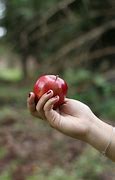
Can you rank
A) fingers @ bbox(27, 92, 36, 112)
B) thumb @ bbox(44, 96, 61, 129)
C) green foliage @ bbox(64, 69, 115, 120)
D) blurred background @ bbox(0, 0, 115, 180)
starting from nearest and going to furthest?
thumb @ bbox(44, 96, 61, 129) < fingers @ bbox(27, 92, 36, 112) < blurred background @ bbox(0, 0, 115, 180) < green foliage @ bbox(64, 69, 115, 120)

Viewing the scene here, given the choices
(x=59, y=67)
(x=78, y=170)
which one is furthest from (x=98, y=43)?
(x=78, y=170)

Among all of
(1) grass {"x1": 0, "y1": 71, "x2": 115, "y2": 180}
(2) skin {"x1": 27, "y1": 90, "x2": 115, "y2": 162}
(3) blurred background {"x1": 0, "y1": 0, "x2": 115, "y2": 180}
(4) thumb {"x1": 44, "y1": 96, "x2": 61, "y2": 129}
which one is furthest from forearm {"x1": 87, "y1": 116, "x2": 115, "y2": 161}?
(3) blurred background {"x1": 0, "y1": 0, "x2": 115, "y2": 180}

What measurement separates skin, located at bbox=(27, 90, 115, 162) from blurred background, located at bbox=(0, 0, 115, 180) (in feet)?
11.7

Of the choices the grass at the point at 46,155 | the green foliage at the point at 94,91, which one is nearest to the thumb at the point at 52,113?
the grass at the point at 46,155

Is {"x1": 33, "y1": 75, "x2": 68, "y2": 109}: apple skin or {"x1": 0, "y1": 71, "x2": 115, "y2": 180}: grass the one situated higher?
{"x1": 33, "y1": 75, "x2": 68, "y2": 109}: apple skin

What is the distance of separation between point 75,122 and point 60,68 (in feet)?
24.9

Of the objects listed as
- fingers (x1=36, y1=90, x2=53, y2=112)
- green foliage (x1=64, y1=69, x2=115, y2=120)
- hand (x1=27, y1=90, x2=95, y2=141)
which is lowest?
green foliage (x1=64, y1=69, x2=115, y2=120)

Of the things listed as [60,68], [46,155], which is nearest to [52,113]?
[46,155]

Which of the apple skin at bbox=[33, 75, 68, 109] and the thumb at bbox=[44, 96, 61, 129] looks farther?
the apple skin at bbox=[33, 75, 68, 109]

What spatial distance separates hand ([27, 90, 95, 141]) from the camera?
2264 millimetres

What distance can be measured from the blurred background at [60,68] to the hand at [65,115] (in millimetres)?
3568

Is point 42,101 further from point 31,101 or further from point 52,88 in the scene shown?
point 52,88

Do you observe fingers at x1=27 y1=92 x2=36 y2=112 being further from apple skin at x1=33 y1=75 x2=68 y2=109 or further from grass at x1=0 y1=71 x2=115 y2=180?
grass at x1=0 y1=71 x2=115 y2=180

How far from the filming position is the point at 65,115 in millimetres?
2383
